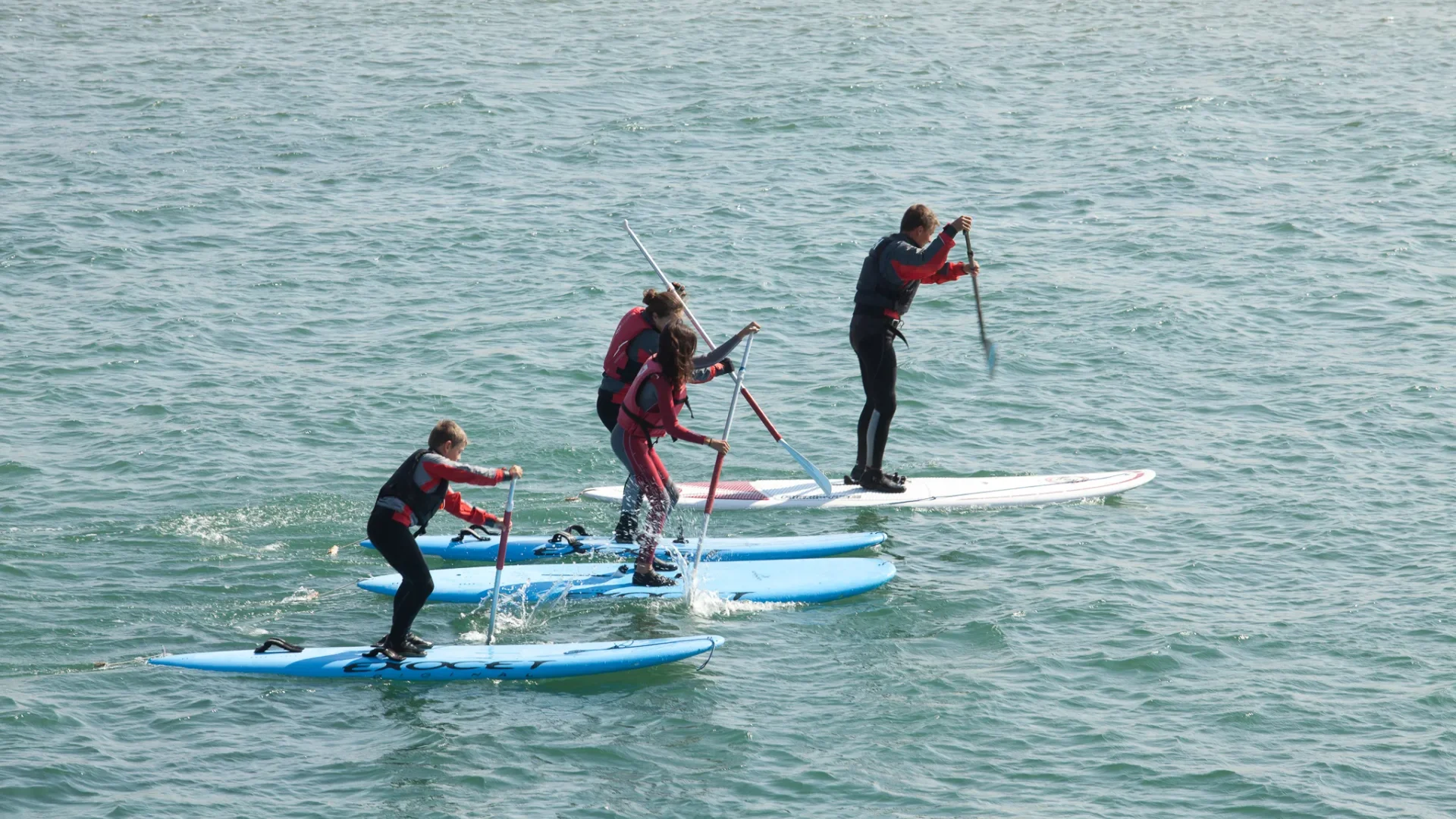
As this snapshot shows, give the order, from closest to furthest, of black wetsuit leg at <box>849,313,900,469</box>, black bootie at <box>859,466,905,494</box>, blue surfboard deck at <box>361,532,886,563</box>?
blue surfboard deck at <box>361,532,886,563</box>, black wetsuit leg at <box>849,313,900,469</box>, black bootie at <box>859,466,905,494</box>

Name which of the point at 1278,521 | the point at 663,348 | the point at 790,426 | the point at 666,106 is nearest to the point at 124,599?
the point at 663,348

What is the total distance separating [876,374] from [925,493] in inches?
46.6

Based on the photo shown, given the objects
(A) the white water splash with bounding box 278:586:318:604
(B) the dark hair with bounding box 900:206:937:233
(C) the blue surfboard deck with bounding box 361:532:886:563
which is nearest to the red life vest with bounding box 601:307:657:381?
(C) the blue surfboard deck with bounding box 361:532:886:563

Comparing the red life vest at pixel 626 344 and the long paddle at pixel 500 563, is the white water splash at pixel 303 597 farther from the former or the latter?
the red life vest at pixel 626 344

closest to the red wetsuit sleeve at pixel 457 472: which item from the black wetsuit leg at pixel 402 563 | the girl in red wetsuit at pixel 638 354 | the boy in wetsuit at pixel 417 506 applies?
the boy in wetsuit at pixel 417 506

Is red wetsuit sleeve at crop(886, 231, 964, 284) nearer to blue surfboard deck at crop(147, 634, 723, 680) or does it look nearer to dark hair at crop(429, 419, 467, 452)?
blue surfboard deck at crop(147, 634, 723, 680)

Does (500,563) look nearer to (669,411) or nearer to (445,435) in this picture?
(445,435)

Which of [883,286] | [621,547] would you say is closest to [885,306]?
[883,286]

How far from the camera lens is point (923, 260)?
11.8 metres

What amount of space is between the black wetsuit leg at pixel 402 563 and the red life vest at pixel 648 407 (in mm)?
1788

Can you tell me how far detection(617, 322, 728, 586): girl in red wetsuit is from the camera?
1009cm

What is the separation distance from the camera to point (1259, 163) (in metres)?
23.4

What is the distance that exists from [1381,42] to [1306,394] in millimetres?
18610

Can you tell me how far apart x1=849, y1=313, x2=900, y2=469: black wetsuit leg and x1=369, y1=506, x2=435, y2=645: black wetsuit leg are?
441cm
